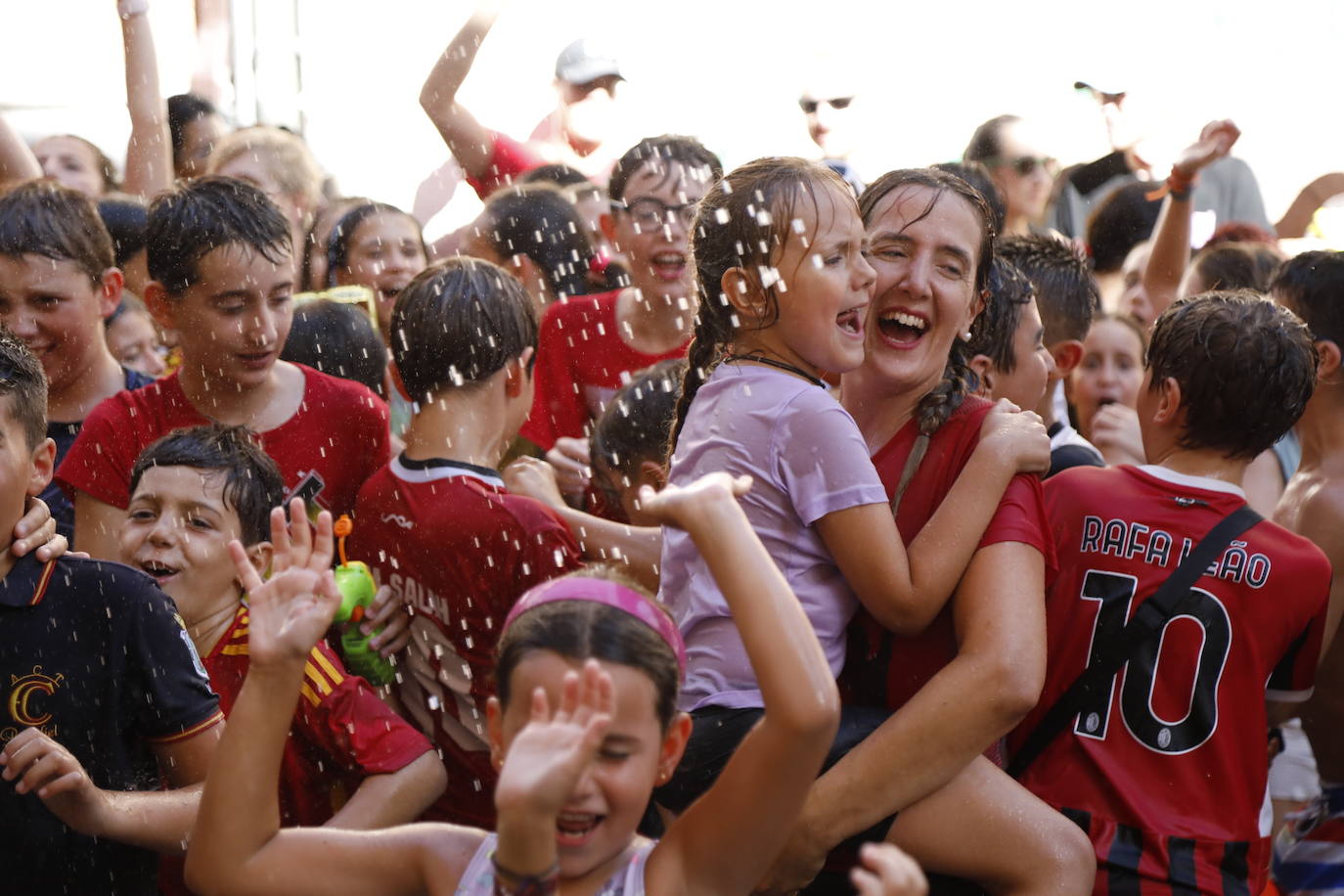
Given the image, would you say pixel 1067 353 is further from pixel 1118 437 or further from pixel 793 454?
pixel 793 454

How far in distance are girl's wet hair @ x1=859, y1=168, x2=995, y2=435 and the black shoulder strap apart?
1.91 ft

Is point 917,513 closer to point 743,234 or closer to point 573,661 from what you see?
point 743,234

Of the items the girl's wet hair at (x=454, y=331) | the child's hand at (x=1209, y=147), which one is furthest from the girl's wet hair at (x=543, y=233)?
the child's hand at (x=1209, y=147)

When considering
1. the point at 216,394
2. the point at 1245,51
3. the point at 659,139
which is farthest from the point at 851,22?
the point at 216,394

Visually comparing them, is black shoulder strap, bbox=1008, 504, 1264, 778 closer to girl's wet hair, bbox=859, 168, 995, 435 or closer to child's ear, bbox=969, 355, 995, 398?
girl's wet hair, bbox=859, 168, 995, 435

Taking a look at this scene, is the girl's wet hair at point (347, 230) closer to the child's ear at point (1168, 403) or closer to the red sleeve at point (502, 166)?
the red sleeve at point (502, 166)

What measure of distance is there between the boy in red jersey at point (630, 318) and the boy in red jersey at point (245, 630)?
4.51ft

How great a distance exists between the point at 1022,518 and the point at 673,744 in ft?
2.75

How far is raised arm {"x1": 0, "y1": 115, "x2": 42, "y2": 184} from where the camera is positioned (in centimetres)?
562

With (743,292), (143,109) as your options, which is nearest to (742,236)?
(743,292)

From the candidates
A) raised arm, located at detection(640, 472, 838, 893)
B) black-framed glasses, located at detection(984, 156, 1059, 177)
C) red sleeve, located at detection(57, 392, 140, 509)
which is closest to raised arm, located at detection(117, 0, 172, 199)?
red sleeve, located at detection(57, 392, 140, 509)

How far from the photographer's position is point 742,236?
9.93 feet

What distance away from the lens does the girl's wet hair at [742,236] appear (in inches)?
117

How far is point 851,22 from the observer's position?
1278 centimetres
